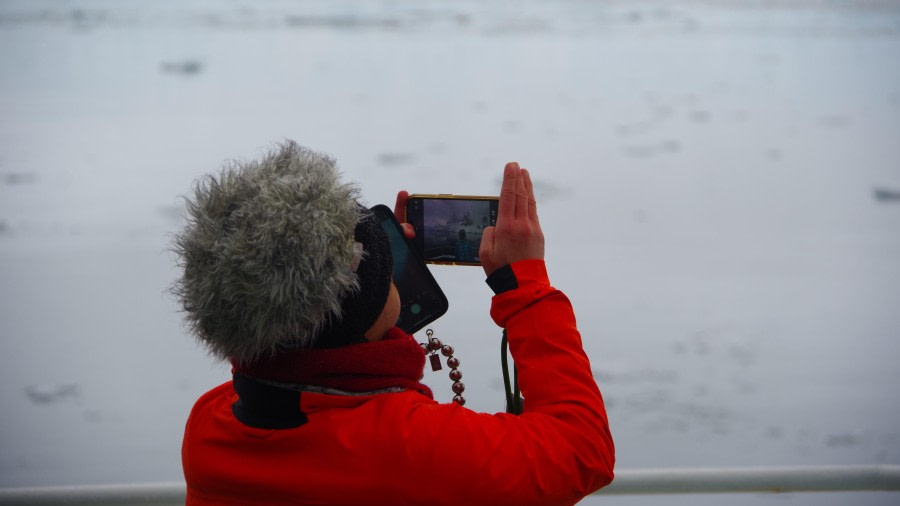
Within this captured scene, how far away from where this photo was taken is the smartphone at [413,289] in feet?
2.25

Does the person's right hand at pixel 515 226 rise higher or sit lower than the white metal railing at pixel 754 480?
higher

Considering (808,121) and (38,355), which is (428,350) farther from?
(808,121)

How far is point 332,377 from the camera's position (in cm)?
54

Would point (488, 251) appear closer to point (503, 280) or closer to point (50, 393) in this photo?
point (503, 280)

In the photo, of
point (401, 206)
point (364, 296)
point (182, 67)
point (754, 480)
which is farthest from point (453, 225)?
point (182, 67)

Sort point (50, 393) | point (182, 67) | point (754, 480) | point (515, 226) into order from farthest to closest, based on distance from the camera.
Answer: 1. point (182, 67)
2. point (50, 393)
3. point (754, 480)
4. point (515, 226)

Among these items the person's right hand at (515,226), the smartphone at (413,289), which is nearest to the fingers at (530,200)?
the person's right hand at (515,226)

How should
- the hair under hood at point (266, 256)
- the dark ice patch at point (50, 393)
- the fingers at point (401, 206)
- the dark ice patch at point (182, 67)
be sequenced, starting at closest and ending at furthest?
the hair under hood at point (266, 256), the fingers at point (401, 206), the dark ice patch at point (50, 393), the dark ice patch at point (182, 67)

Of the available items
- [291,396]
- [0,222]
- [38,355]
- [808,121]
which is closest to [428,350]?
[291,396]

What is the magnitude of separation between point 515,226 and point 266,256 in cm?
21

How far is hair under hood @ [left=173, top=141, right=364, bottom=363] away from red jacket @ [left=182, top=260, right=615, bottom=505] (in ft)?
0.22

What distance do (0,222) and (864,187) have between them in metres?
1.75

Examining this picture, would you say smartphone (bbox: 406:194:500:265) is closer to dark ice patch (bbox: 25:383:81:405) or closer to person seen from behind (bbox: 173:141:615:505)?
person seen from behind (bbox: 173:141:615:505)

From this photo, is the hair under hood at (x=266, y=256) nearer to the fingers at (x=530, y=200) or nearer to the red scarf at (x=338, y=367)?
the red scarf at (x=338, y=367)
